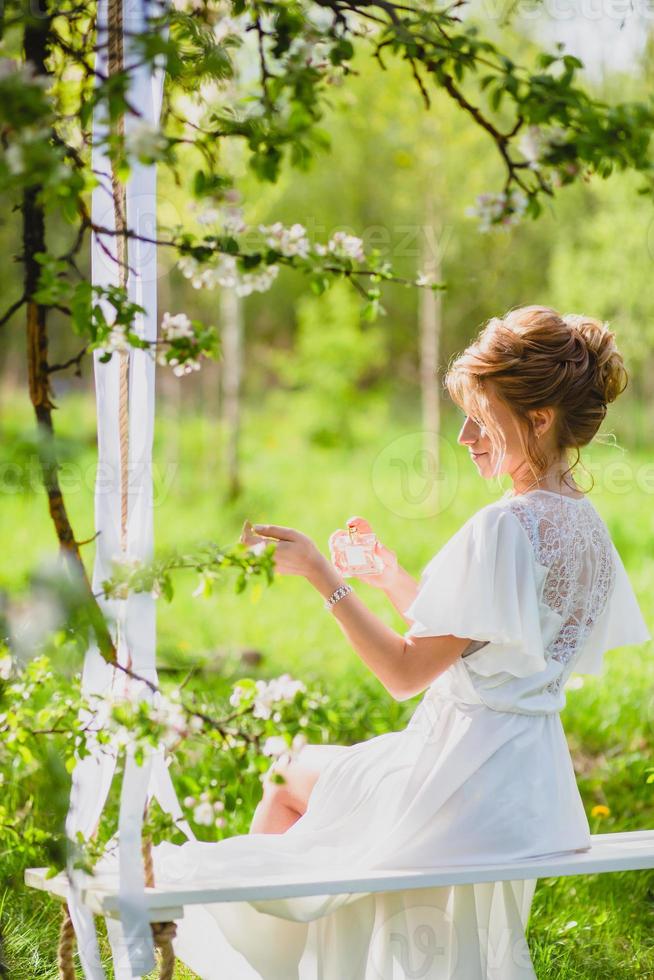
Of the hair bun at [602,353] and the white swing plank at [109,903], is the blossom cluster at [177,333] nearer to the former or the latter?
the hair bun at [602,353]

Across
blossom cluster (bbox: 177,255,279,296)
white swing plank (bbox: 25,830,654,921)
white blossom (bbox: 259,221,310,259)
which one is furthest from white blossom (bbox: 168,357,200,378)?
white swing plank (bbox: 25,830,654,921)

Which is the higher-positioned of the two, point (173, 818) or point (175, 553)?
point (175, 553)

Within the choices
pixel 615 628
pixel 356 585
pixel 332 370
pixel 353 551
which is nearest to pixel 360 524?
pixel 353 551

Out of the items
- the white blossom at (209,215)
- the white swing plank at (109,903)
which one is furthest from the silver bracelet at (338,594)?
the white blossom at (209,215)

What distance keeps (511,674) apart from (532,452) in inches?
16.8

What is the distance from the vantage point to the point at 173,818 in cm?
188

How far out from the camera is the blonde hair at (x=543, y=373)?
6.88 feet

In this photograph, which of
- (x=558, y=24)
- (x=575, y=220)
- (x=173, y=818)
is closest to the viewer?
(x=173, y=818)

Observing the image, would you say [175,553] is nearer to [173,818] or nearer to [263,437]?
[173,818]

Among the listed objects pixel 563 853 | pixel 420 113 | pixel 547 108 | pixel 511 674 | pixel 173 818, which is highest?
pixel 420 113

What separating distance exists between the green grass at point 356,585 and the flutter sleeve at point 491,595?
40 centimetres

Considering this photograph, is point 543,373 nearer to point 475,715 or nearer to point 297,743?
point 475,715

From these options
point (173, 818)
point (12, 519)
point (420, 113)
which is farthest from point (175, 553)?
point (12, 519)

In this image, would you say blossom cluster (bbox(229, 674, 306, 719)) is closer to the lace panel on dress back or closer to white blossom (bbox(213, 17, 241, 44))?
the lace panel on dress back
